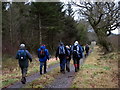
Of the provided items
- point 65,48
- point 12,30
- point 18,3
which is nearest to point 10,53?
point 12,30

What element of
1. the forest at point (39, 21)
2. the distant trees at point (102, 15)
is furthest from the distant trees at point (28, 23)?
the distant trees at point (102, 15)

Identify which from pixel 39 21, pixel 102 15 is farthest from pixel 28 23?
pixel 102 15

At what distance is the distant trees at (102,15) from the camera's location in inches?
1077

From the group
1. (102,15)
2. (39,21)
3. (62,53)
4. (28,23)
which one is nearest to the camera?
(62,53)

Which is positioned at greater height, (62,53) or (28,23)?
(28,23)

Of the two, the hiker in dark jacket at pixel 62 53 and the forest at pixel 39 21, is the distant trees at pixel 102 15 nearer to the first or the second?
the forest at pixel 39 21

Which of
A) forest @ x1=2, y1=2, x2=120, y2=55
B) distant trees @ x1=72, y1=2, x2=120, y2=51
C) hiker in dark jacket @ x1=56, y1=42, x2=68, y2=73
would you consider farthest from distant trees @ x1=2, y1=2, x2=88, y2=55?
hiker in dark jacket @ x1=56, y1=42, x2=68, y2=73

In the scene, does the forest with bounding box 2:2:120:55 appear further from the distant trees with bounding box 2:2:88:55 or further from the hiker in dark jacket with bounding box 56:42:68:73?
the hiker in dark jacket with bounding box 56:42:68:73

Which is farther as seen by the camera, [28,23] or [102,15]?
[28,23]

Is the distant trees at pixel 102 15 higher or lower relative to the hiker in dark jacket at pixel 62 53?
higher

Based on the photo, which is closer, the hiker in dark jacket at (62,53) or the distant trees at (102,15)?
the hiker in dark jacket at (62,53)

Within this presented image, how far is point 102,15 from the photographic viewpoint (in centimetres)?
2838

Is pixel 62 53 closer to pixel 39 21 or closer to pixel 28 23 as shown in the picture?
pixel 39 21

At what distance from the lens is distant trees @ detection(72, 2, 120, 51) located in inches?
1077
